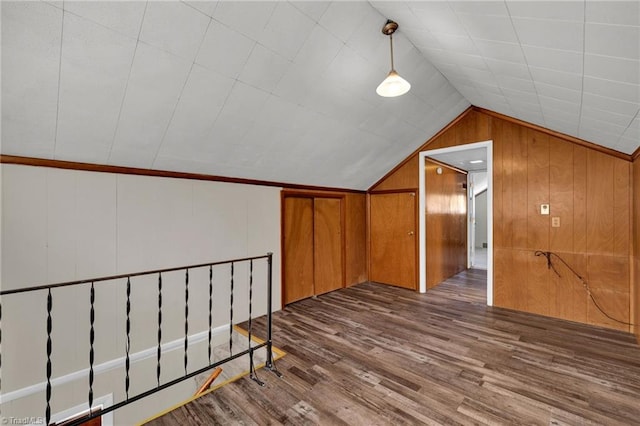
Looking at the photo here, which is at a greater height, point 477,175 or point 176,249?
point 477,175

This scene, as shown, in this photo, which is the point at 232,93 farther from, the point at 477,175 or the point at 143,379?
the point at 477,175

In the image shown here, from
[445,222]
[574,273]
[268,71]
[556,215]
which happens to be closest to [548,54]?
[268,71]

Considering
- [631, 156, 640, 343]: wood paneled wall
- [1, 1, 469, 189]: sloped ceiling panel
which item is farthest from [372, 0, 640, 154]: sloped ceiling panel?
[1, 1, 469, 189]: sloped ceiling panel

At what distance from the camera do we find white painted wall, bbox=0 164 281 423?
7.18 ft

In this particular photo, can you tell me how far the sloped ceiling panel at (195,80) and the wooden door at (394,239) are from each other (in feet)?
6.68

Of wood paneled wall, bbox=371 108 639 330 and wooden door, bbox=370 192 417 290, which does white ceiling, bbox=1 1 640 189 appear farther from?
wooden door, bbox=370 192 417 290

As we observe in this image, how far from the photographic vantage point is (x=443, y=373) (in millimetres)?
2410

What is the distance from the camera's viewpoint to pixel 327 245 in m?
4.89

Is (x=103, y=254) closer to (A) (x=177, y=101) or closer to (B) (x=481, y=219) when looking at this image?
(A) (x=177, y=101)

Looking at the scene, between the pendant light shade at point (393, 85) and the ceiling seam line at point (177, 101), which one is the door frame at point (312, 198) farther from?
the pendant light shade at point (393, 85)

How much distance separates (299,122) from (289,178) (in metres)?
1.09

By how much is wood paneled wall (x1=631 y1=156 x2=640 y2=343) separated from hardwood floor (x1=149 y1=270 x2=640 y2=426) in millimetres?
307

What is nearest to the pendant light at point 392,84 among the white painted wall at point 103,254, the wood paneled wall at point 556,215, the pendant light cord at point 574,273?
the white painted wall at point 103,254

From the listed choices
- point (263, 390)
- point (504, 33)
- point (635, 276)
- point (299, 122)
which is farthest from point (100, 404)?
point (635, 276)
